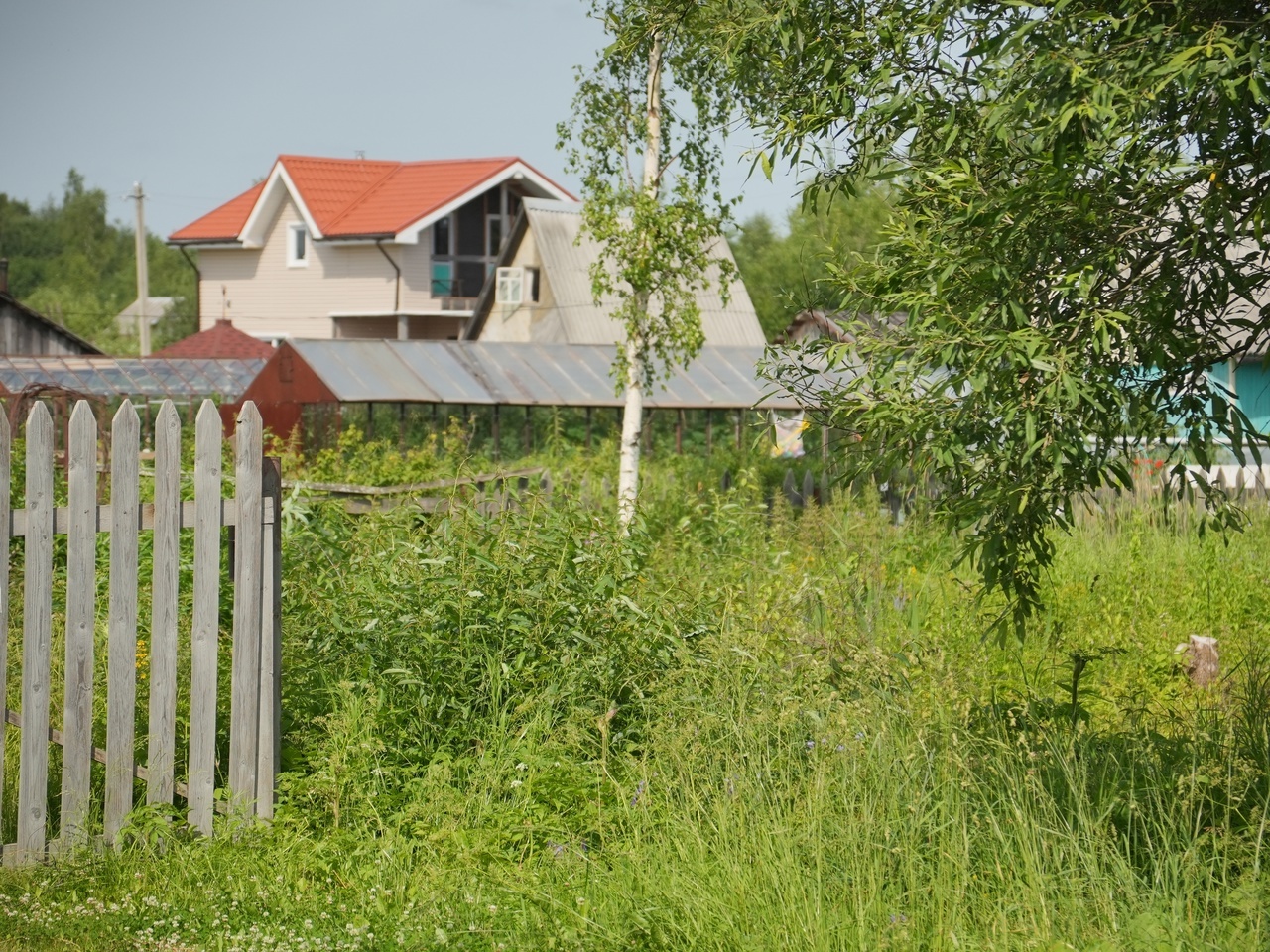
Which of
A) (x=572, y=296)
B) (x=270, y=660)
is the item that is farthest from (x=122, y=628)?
(x=572, y=296)

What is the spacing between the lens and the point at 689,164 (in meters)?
13.0

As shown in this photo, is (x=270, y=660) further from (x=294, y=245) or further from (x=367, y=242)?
(x=294, y=245)

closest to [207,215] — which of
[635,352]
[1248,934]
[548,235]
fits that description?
[548,235]

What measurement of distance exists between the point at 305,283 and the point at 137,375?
70.2 ft

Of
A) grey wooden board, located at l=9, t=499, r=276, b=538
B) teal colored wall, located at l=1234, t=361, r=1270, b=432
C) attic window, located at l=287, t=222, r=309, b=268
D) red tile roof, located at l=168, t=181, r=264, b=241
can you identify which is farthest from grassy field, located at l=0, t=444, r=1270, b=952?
red tile roof, located at l=168, t=181, r=264, b=241

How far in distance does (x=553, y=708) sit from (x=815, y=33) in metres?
2.78

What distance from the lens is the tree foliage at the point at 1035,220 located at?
329 centimetres

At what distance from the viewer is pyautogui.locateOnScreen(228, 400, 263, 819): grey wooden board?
199 inches

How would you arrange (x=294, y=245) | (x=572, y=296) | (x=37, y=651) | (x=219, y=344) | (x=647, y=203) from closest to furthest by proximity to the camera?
(x=37, y=651)
(x=647, y=203)
(x=572, y=296)
(x=219, y=344)
(x=294, y=245)

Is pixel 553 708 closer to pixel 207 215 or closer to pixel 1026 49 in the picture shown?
pixel 1026 49

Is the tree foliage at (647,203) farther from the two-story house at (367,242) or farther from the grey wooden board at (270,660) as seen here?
the two-story house at (367,242)

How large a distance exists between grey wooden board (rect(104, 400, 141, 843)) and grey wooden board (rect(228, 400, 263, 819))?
1.20 feet

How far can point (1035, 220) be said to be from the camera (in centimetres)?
366

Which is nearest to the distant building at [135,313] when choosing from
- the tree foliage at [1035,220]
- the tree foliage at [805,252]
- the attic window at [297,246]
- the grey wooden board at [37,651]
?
the attic window at [297,246]
